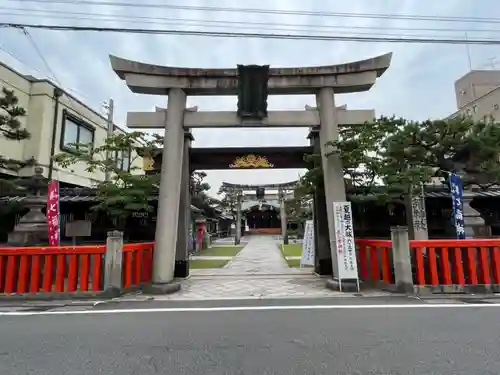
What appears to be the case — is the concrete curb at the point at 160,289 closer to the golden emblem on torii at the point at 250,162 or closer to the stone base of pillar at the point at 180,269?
the stone base of pillar at the point at 180,269

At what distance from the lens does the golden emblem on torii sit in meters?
11.6

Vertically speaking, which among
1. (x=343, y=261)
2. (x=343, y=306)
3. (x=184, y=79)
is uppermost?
(x=184, y=79)

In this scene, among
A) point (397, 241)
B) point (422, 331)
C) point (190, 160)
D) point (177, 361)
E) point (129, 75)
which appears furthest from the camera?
point (190, 160)

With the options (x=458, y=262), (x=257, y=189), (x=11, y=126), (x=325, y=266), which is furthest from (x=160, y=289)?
(x=257, y=189)

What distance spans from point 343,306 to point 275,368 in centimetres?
380

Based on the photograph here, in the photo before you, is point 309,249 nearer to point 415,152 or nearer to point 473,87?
point 415,152

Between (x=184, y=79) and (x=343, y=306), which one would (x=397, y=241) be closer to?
(x=343, y=306)

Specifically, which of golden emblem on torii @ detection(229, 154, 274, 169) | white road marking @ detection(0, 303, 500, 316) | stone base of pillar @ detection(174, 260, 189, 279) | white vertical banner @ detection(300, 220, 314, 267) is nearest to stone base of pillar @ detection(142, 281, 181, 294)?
white road marking @ detection(0, 303, 500, 316)

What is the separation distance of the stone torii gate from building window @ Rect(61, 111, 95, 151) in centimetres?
926

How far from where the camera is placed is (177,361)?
404 centimetres

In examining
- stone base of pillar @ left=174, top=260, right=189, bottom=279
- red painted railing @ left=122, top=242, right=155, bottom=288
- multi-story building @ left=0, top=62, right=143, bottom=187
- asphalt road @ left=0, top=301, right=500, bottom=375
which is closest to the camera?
asphalt road @ left=0, top=301, right=500, bottom=375

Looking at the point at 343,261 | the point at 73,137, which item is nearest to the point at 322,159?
the point at 343,261

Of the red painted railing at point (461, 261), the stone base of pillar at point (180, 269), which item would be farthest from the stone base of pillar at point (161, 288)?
the red painted railing at point (461, 261)

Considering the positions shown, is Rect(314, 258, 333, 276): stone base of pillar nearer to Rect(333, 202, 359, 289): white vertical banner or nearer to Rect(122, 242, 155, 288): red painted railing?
Rect(333, 202, 359, 289): white vertical banner
